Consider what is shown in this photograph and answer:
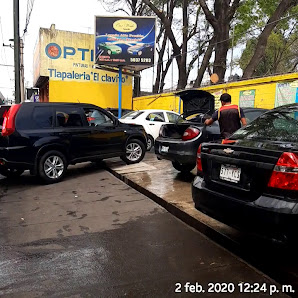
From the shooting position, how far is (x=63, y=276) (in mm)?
2895

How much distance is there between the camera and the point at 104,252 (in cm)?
340

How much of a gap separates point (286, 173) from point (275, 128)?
0.99 m

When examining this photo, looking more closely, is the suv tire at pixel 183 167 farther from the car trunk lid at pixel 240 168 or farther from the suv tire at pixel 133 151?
the car trunk lid at pixel 240 168

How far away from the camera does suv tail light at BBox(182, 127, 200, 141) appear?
19.9 ft

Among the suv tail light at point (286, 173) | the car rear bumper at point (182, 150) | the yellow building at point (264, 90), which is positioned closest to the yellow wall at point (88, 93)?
the yellow building at point (264, 90)

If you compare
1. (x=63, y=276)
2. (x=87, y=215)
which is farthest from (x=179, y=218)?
(x=63, y=276)

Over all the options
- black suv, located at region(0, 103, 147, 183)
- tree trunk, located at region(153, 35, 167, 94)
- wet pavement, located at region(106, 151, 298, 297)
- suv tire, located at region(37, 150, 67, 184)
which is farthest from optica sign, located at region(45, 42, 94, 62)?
suv tire, located at region(37, 150, 67, 184)

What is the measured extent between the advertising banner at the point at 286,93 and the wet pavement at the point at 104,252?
258 inches

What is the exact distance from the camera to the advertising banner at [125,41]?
15617 mm

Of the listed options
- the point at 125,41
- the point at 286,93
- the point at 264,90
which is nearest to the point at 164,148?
the point at 286,93

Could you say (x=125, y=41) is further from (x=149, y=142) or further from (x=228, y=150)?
(x=228, y=150)

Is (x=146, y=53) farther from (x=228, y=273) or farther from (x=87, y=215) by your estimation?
(x=228, y=273)

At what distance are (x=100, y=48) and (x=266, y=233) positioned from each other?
48.6ft

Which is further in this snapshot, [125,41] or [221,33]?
[125,41]
